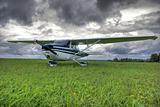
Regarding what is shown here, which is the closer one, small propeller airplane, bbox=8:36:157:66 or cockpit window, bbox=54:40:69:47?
small propeller airplane, bbox=8:36:157:66

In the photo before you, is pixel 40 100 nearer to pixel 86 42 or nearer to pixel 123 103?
pixel 123 103

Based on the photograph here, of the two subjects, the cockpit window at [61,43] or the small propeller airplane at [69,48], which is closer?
the small propeller airplane at [69,48]

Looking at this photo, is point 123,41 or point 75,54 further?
point 123,41

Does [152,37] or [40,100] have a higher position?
[152,37]

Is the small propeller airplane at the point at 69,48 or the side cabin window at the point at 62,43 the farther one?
the side cabin window at the point at 62,43

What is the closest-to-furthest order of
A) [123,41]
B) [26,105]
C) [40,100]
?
[26,105] < [40,100] < [123,41]

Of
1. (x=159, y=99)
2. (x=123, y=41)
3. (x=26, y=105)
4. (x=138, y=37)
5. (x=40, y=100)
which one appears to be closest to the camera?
(x=26, y=105)

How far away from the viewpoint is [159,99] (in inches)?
147

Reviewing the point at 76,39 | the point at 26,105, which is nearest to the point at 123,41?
the point at 76,39

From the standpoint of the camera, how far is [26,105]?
9.45ft

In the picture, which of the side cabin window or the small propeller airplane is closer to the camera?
the small propeller airplane

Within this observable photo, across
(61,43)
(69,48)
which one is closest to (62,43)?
(61,43)

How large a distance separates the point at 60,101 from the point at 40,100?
270 mm

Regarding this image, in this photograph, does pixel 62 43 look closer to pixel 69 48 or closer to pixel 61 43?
pixel 61 43
